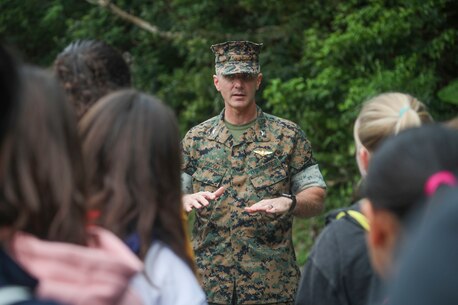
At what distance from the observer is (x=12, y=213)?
211 centimetres

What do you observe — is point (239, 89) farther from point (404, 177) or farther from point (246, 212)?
point (404, 177)

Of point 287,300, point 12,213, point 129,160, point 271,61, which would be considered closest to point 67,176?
point 12,213

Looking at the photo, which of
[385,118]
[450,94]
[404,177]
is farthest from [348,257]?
[450,94]

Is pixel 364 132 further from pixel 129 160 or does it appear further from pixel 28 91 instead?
pixel 28 91

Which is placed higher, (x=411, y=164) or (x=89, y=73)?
(x=89, y=73)

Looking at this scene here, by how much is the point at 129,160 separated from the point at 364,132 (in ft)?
3.58

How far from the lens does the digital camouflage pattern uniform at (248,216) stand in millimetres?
Answer: 5742

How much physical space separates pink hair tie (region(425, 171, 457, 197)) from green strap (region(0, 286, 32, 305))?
3.18ft

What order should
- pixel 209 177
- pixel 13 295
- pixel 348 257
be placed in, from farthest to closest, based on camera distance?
pixel 209 177 → pixel 348 257 → pixel 13 295

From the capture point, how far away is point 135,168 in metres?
2.92

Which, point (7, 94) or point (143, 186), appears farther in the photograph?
point (143, 186)

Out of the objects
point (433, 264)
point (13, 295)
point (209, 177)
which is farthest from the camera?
point (209, 177)

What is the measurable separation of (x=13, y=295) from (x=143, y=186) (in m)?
0.94

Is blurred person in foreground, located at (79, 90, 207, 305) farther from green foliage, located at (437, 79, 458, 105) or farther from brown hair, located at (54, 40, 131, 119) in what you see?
green foliage, located at (437, 79, 458, 105)
